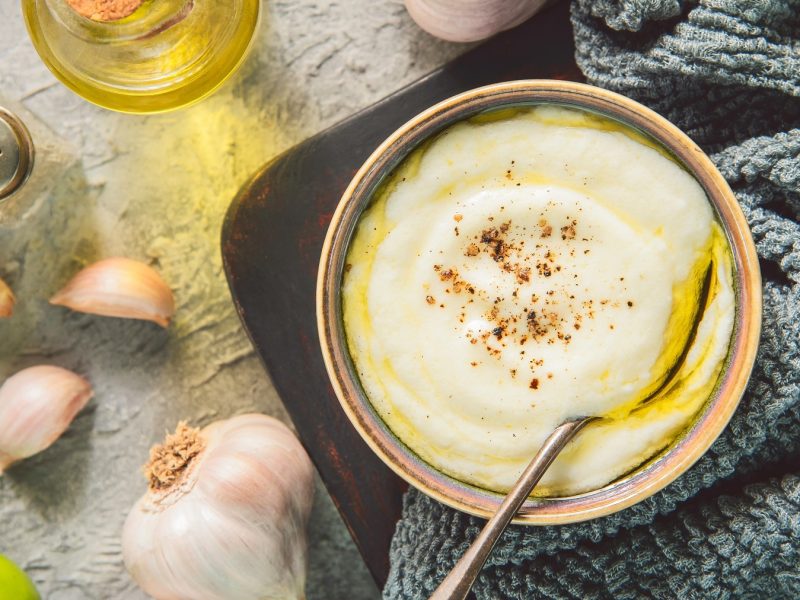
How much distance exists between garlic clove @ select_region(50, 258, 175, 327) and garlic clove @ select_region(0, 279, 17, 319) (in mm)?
60

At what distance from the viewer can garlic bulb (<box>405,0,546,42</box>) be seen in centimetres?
100

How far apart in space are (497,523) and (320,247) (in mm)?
404

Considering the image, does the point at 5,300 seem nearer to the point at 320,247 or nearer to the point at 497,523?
the point at 320,247

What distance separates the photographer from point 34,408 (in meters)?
1.15

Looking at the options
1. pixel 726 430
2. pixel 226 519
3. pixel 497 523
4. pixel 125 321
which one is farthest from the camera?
pixel 125 321

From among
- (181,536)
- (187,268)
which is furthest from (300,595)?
(187,268)

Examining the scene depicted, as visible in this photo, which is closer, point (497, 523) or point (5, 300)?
point (497, 523)

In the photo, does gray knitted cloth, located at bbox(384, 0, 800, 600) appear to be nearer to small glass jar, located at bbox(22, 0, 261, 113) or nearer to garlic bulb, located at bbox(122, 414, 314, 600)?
garlic bulb, located at bbox(122, 414, 314, 600)

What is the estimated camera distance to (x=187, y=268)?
1212mm

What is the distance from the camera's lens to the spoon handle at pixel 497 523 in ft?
2.77

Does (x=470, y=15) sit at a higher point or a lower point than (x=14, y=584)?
higher

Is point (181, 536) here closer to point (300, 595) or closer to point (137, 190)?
point (300, 595)

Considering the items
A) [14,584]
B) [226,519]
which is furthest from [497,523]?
[14,584]

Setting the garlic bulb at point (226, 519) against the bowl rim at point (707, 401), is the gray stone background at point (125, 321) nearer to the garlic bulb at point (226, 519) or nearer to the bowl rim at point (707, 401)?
the garlic bulb at point (226, 519)
